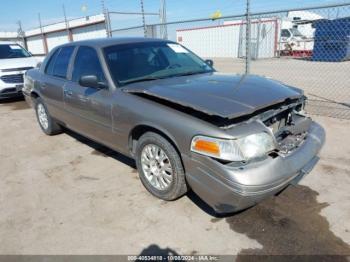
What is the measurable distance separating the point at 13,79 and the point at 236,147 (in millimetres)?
8330

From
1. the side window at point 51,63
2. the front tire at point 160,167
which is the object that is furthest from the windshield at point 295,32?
the front tire at point 160,167

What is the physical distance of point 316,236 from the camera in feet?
9.20

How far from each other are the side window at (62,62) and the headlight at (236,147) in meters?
2.92

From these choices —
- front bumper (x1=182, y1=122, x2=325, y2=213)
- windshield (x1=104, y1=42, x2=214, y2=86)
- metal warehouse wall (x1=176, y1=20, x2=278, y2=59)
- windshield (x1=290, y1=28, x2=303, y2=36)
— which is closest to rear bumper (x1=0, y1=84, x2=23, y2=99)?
windshield (x1=104, y1=42, x2=214, y2=86)

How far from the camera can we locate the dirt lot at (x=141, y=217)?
2.78 meters

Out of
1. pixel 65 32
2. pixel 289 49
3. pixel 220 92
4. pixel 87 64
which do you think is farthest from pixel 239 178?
pixel 65 32

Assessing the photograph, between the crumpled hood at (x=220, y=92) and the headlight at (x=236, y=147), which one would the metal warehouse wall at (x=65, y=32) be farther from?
the headlight at (x=236, y=147)

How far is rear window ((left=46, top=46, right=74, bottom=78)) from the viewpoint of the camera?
15.9ft

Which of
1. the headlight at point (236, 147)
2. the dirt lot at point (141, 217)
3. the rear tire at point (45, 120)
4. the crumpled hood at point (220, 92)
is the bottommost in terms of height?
the dirt lot at point (141, 217)

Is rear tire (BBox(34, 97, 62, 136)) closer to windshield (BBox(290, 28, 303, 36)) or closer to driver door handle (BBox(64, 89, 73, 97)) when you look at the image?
driver door handle (BBox(64, 89, 73, 97))

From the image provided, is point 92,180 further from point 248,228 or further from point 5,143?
point 5,143

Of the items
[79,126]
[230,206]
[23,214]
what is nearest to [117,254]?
[230,206]

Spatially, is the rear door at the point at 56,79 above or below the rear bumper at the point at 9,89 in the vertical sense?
above

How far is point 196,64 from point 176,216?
2.26 m
